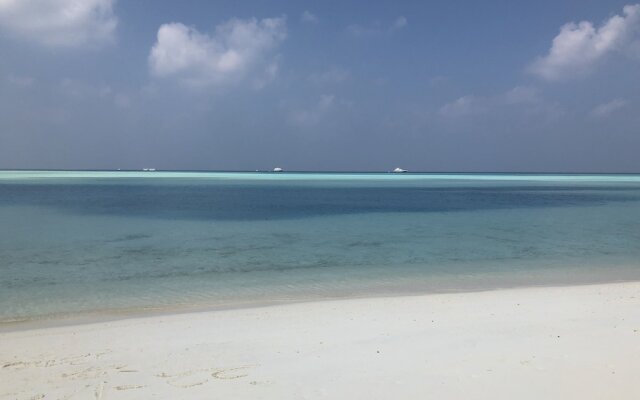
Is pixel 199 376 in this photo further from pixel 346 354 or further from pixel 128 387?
pixel 346 354

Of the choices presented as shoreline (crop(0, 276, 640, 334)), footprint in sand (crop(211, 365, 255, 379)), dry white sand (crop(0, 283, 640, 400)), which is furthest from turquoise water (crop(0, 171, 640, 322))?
footprint in sand (crop(211, 365, 255, 379))

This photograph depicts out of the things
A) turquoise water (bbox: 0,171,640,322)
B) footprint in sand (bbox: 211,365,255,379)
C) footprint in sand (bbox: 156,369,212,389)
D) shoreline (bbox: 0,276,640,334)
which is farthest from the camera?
turquoise water (bbox: 0,171,640,322)

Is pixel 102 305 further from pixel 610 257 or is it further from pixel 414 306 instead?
pixel 610 257

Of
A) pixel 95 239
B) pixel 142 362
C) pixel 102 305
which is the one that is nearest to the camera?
pixel 142 362

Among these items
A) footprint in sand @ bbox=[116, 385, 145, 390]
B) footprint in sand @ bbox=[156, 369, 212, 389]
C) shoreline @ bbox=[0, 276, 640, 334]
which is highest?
footprint in sand @ bbox=[156, 369, 212, 389]

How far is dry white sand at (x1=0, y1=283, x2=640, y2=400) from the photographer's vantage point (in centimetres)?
364

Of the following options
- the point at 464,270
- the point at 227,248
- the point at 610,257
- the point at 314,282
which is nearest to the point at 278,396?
the point at 314,282

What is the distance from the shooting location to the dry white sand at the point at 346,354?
3.64 m

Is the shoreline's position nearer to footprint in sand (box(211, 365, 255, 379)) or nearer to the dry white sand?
the dry white sand

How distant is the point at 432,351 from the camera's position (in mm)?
4465

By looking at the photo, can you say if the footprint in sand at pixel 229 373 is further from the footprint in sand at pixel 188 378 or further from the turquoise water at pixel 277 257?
the turquoise water at pixel 277 257

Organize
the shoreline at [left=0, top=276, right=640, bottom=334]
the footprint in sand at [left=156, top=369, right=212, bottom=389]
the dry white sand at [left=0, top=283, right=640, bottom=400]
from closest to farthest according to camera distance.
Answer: the dry white sand at [left=0, top=283, right=640, bottom=400] → the footprint in sand at [left=156, top=369, right=212, bottom=389] → the shoreline at [left=0, top=276, right=640, bottom=334]

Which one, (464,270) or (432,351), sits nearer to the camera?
(432,351)

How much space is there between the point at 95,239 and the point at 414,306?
11.3 m
